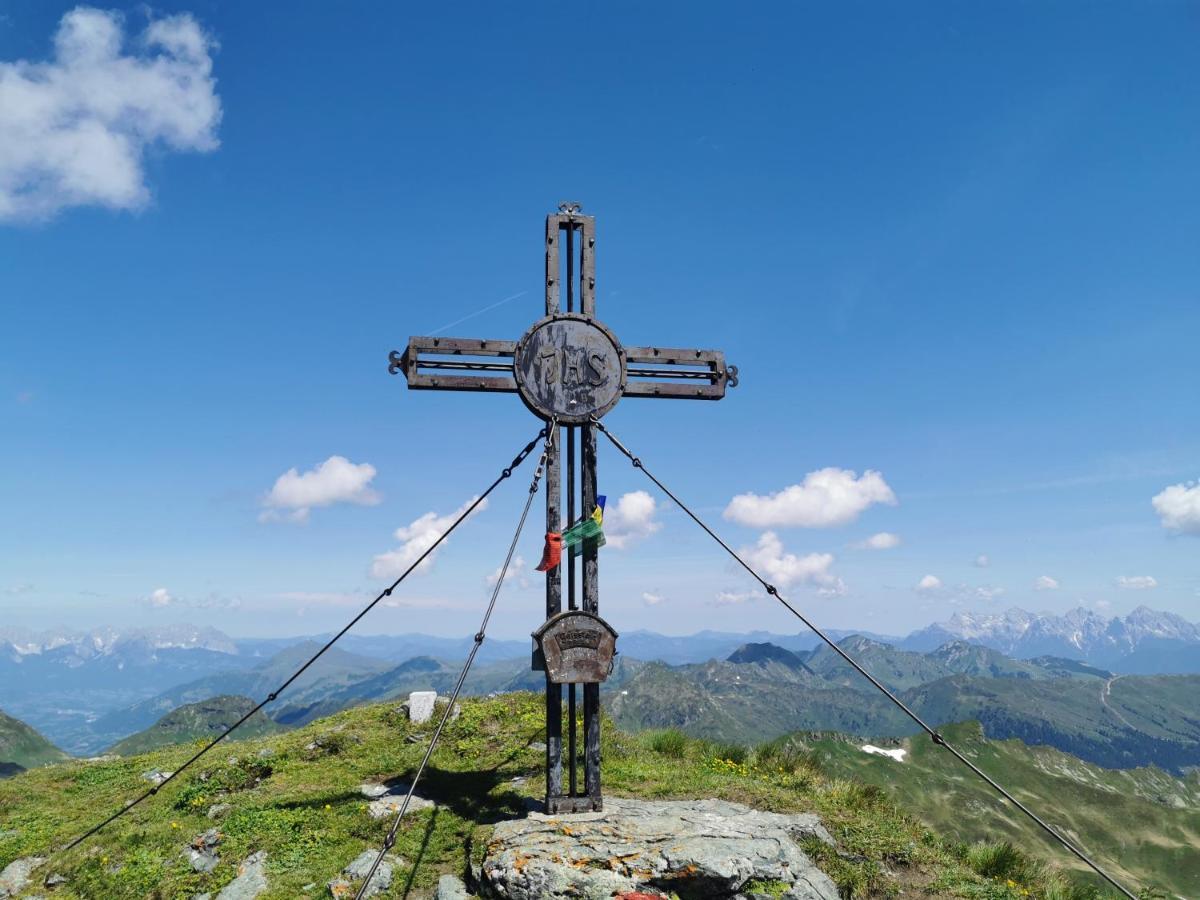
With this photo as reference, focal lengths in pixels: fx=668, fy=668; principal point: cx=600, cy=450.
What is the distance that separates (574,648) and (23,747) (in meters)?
238

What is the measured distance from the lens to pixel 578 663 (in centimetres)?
1180

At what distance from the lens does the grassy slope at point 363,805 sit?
11.4 meters

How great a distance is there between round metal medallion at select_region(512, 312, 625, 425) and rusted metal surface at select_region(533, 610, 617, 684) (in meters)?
3.67

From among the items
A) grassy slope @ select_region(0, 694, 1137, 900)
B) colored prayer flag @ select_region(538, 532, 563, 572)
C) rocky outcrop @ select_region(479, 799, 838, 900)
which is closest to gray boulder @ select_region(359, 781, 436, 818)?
grassy slope @ select_region(0, 694, 1137, 900)

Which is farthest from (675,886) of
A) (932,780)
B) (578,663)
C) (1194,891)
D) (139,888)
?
(932,780)

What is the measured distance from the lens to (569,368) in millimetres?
12812

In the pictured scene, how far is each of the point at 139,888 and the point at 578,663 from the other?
887 centimetres

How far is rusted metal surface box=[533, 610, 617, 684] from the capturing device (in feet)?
38.4

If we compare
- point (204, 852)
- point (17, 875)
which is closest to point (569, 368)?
point (204, 852)

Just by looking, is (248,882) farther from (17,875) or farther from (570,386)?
(570,386)

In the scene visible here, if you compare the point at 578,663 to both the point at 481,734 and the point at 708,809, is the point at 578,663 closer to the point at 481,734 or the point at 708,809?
the point at 708,809

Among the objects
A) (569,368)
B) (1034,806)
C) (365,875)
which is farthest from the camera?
(1034,806)

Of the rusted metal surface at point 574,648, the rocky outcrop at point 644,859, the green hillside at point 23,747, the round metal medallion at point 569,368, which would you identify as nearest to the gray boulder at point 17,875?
the rocky outcrop at point 644,859

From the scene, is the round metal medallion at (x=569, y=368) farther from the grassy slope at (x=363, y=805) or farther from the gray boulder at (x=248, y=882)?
the gray boulder at (x=248, y=882)
